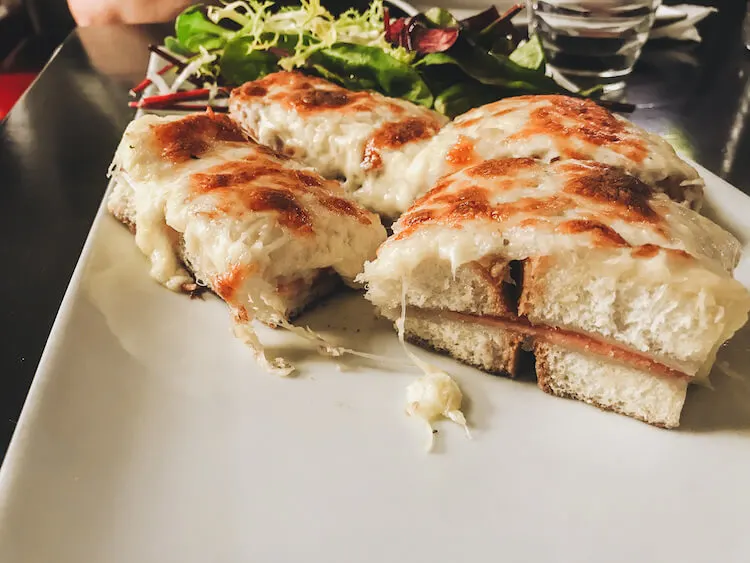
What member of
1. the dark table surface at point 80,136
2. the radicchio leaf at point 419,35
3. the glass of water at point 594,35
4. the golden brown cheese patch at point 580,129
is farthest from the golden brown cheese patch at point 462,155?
the glass of water at point 594,35

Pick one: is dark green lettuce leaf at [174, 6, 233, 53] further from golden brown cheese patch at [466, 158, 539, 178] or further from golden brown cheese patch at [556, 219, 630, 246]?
golden brown cheese patch at [556, 219, 630, 246]

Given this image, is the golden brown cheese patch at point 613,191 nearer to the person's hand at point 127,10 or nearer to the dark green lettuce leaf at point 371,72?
the dark green lettuce leaf at point 371,72

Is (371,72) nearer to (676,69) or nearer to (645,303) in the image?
(645,303)

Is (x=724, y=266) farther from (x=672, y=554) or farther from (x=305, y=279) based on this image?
(x=305, y=279)

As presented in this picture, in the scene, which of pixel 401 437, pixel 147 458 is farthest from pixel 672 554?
pixel 147 458

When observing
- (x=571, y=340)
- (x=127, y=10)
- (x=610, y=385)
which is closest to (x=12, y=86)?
(x=127, y=10)

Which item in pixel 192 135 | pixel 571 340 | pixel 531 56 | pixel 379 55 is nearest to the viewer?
pixel 571 340
